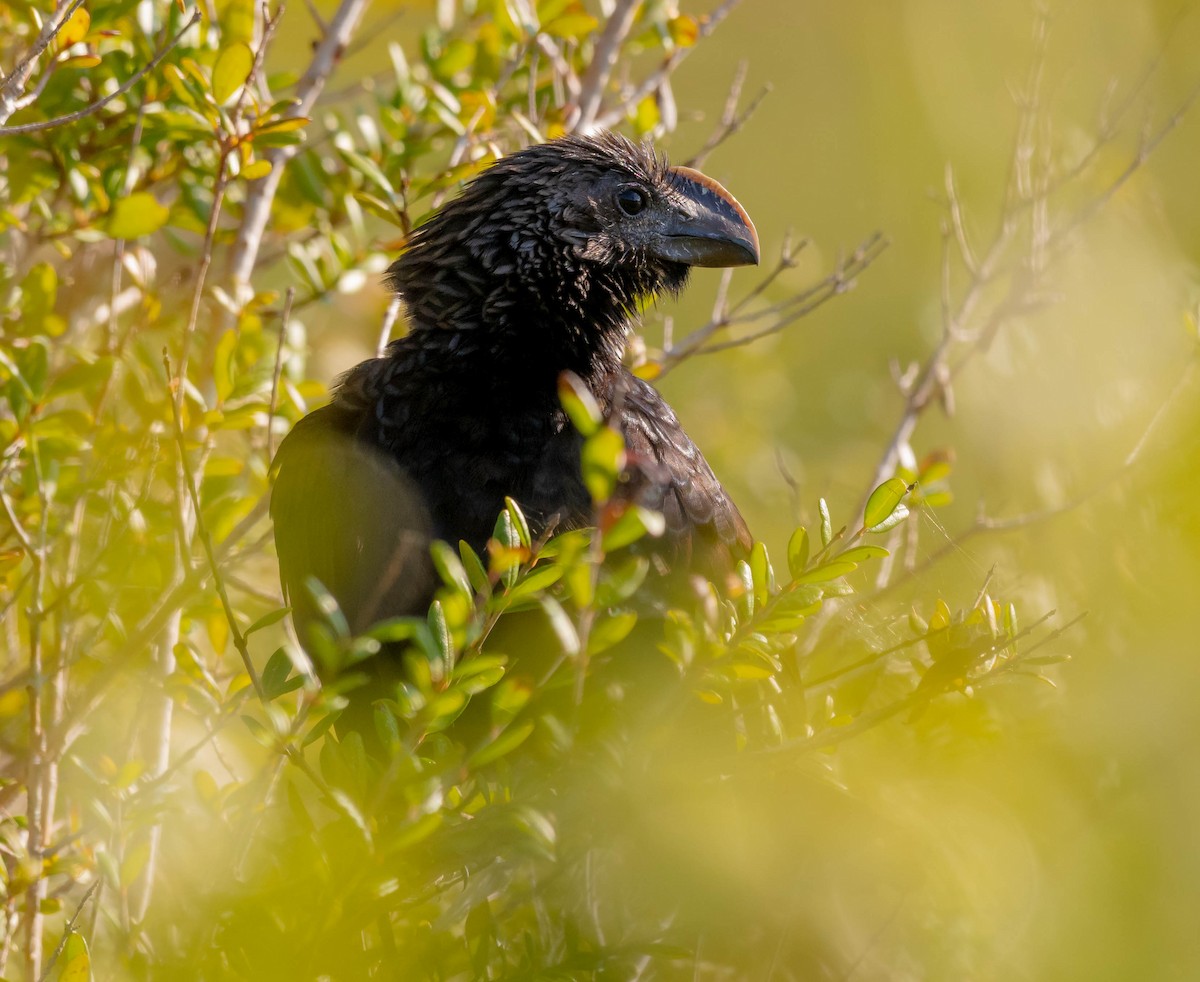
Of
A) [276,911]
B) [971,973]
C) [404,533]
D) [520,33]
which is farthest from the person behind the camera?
[520,33]

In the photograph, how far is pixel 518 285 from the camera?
3.40m

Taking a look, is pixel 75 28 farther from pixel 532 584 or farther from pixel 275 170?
pixel 532 584

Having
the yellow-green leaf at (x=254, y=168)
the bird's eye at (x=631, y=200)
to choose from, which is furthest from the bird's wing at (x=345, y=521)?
the bird's eye at (x=631, y=200)

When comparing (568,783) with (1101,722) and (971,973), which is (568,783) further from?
(1101,722)

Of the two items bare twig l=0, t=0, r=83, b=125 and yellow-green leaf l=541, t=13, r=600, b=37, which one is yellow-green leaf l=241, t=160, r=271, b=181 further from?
Result: yellow-green leaf l=541, t=13, r=600, b=37

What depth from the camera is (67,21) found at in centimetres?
261

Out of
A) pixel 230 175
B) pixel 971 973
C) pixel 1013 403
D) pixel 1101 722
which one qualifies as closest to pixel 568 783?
pixel 971 973

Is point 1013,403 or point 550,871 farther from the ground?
point 1013,403

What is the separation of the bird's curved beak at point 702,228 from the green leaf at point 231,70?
1.29 m

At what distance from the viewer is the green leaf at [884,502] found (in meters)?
1.94

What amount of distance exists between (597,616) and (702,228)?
1.44 meters

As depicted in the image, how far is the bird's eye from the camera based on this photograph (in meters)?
3.59

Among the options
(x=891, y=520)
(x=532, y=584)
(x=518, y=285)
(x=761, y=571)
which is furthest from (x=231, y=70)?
(x=891, y=520)

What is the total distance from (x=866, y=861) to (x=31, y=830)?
163 centimetres
